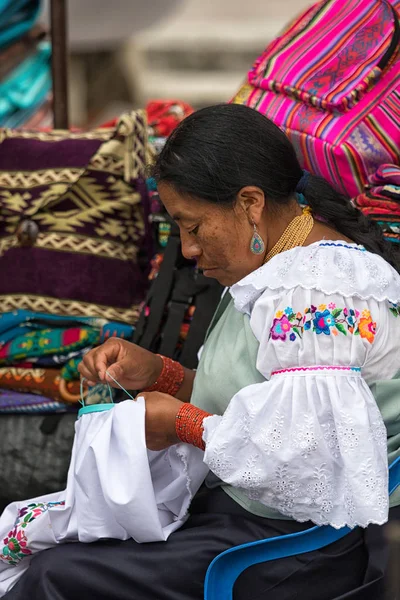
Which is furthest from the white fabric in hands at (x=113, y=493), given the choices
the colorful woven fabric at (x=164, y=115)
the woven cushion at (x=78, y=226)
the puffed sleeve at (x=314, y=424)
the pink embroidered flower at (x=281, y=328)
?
the colorful woven fabric at (x=164, y=115)

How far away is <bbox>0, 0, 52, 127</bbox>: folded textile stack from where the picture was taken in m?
4.03

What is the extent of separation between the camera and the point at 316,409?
1838 millimetres

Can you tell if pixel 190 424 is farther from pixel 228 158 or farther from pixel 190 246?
pixel 228 158

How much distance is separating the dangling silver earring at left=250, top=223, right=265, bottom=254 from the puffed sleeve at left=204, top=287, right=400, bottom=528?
0.22m

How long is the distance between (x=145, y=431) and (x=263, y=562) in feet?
1.26

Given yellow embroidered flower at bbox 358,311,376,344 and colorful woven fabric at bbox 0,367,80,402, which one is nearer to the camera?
yellow embroidered flower at bbox 358,311,376,344

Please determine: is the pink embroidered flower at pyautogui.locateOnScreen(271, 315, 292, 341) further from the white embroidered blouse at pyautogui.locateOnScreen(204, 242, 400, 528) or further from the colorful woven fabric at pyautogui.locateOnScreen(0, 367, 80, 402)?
the colorful woven fabric at pyautogui.locateOnScreen(0, 367, 80, 402)

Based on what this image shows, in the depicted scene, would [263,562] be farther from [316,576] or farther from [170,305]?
[170,305]

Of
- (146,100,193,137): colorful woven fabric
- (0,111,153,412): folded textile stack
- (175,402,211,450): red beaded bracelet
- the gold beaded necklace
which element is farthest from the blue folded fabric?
(175,402,211,450): red beaded bracelet

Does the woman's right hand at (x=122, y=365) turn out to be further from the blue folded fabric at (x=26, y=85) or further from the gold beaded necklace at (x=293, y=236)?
the blue folded fabric at (x=26, y=85)

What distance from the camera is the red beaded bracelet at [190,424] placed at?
1.98 meters

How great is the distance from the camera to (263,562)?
1982mm

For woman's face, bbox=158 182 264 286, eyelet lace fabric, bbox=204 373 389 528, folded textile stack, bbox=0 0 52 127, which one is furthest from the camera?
folded textile stack, bbox=0 0 52 127

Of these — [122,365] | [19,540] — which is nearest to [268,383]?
[122,365]
